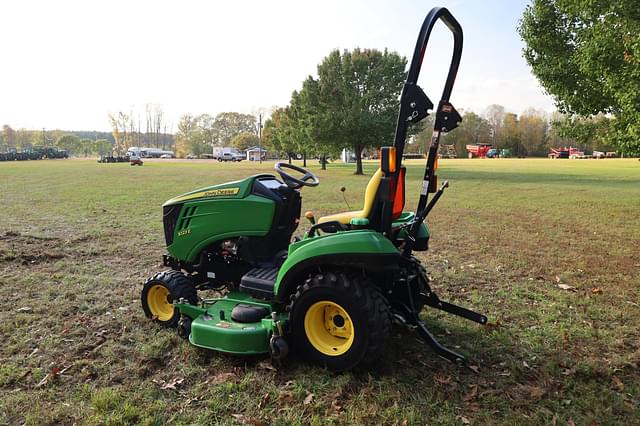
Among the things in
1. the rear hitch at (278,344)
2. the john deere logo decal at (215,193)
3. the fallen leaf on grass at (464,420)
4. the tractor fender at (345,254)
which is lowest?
the fallen leaf on grass at (464,420)

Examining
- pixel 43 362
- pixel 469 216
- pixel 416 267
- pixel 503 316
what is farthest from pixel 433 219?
pixel 43 362

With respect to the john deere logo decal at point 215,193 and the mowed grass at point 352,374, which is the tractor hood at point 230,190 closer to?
the john deere logo decal at point 215,193

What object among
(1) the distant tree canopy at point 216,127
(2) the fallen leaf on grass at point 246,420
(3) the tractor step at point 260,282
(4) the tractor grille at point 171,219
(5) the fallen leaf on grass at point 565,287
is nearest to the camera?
(2) the fallen leaf on grass at point 246,420

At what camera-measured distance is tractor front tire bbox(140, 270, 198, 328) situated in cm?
399

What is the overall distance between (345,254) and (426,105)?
1192 mm

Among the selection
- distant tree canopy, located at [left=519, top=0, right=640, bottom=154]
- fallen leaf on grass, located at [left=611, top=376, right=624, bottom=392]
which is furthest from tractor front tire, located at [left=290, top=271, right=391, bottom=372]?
distant tree canopy, located at [left=519, top=0, right=640, bottom=154]

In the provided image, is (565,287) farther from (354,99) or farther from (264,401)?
(354,99)

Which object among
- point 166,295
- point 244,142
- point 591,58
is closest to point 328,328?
point 166,295

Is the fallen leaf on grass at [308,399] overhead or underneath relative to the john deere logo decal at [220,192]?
underneath

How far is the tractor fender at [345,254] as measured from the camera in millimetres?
3051

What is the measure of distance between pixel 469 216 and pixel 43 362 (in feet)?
33.3

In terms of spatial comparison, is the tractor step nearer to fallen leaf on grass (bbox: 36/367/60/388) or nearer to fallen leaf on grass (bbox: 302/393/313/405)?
fallen leaf on grass (bbox: 302/393/313/405)

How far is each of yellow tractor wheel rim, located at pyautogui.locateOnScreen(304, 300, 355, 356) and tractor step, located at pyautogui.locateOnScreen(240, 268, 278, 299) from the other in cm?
51

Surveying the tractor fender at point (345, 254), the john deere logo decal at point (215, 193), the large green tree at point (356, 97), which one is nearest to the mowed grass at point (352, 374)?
the tractor fender at point (345, 254)
